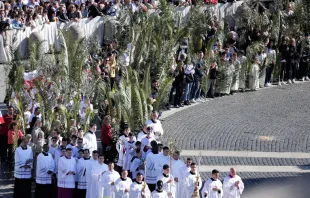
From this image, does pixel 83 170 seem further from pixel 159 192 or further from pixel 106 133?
pixel 106 133

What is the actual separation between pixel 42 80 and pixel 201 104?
6.73 metres

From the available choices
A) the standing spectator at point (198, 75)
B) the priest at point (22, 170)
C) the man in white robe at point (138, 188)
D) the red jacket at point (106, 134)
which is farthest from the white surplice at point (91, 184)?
the standing spectator at point (198, 75)

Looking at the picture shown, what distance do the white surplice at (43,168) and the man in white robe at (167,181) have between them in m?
2.76

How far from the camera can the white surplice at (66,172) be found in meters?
22.2

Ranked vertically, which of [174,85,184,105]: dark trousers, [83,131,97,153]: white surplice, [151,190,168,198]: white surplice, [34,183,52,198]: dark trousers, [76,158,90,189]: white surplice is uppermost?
[174,85,184,105]: dark trousers

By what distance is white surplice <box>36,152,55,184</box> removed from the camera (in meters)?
22.4

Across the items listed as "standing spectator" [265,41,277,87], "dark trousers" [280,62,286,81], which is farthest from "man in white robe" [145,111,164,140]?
"dark trousers" [280,62,286,81]

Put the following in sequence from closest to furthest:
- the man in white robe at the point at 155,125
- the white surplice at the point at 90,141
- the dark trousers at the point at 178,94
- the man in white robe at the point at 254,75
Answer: the white surplice at the point at 90,141, the man in white robe at the point at 155,125, the dark trousers at the point at 178,94, the man in white robe at the point at 254,75

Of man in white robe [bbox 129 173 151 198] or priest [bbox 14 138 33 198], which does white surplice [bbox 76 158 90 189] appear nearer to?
priest [bbox 14 138 33 198]

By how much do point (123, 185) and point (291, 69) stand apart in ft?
48.3

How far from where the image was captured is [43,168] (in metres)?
22.4

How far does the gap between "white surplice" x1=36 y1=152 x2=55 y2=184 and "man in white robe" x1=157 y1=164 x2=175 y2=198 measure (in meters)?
2.76

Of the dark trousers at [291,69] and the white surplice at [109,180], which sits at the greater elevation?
the dark trousers at [291,69]

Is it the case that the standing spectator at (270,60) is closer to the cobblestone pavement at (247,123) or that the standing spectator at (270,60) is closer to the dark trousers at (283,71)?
the dark trousers at (283,71)
